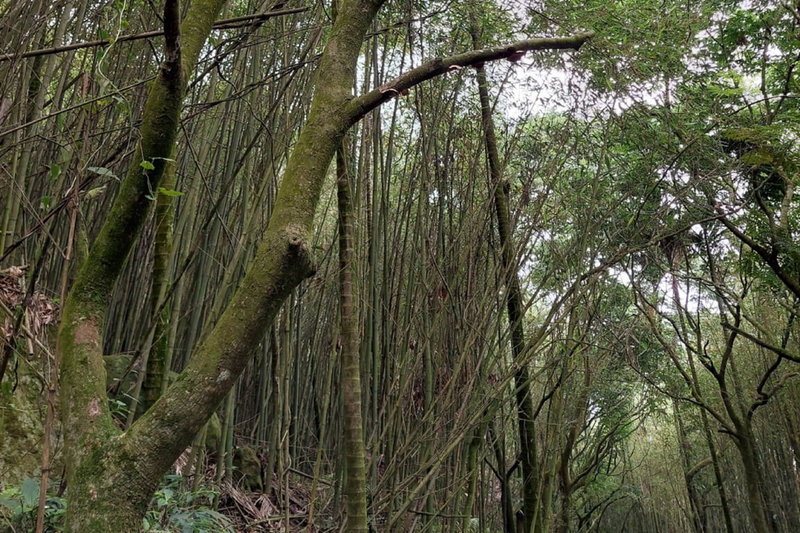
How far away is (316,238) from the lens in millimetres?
2803

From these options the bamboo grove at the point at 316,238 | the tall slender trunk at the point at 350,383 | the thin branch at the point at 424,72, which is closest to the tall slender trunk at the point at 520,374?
the bamboo grove at the point at 316,238

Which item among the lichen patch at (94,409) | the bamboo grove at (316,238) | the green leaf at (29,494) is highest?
the bamboo grove at (316,238)

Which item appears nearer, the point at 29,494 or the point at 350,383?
the point at 350,383

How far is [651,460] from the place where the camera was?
11055mm

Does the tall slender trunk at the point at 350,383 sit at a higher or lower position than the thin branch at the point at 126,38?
lower

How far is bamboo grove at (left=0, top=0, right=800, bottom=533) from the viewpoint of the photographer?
0.97m

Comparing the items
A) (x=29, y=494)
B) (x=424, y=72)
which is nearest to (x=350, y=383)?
(x=424, y=72)

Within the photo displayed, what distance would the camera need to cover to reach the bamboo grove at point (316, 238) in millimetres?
971

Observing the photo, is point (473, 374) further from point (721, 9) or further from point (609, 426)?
point (609, 426)

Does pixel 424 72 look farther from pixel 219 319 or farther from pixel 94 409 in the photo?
pixel 94 409

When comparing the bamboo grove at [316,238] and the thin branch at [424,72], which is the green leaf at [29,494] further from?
the thin branch at [424,72]

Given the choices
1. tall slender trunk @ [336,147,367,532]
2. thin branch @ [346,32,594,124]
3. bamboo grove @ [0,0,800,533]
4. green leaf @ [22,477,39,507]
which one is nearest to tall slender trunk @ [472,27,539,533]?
bamboo grove @ [0,0,800,533]

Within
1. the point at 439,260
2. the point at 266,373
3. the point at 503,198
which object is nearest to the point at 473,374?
the point at 439,260

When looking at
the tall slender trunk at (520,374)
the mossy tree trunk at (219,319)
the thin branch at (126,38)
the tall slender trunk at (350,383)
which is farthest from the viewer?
the tall slender trunk at (520,374)
